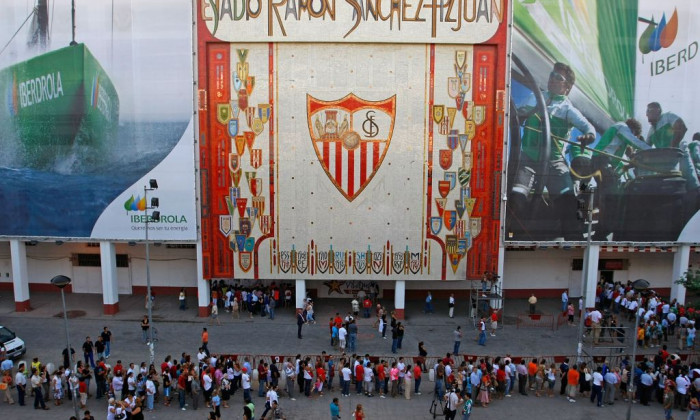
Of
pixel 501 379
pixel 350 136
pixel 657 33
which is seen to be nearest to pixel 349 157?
pixel 350 136

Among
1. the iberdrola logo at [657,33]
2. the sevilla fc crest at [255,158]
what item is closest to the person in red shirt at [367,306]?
the sevilla fc crest at [255,158]

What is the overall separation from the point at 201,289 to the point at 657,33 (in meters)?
25.6

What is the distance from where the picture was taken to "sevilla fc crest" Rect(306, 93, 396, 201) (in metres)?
24.7

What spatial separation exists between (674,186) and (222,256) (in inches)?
900

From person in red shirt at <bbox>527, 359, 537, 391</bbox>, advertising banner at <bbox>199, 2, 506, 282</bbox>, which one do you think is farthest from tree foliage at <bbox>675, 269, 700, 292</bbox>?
person in red shirt at <bbox>527, 359, 537, 391</bbox>

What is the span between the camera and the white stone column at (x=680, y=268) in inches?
1046

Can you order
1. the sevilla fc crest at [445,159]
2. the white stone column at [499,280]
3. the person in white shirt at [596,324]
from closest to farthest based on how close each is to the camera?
the person in white shirt at [596,324], the sevilla fc crest at [445,159], the white stone column at [499,280]

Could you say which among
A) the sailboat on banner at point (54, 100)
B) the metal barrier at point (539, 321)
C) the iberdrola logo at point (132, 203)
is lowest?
the metal barrier at point (539, 321)

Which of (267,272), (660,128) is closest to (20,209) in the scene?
(267,272)

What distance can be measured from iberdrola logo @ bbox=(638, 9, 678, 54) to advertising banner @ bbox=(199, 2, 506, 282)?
7039mm

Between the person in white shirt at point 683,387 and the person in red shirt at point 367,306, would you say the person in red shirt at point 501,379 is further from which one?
the person in red shirt at point 367,306

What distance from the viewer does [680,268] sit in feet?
87.5

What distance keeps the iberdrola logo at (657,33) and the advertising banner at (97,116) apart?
2173 centimetres

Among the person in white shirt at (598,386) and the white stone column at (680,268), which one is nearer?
the person in white shirt at (598,386)
